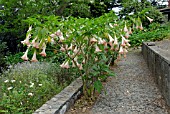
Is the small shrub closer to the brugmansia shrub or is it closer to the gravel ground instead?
the brugmansia shrub

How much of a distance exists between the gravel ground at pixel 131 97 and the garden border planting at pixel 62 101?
34cm

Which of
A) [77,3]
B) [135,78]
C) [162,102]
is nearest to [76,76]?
[135,78]

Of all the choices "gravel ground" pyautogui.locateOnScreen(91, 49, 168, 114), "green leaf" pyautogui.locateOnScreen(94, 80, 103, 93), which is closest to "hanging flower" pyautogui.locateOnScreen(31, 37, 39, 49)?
"green leaf" pyautogui.locateOnScreen(94, 80, 103, 93)

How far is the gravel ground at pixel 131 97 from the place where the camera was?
3.67m

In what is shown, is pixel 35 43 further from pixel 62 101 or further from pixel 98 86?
pixel 98 86

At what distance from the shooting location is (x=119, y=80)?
18.0 feet

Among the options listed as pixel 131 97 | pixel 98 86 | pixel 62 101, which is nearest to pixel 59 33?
pixel 62 101

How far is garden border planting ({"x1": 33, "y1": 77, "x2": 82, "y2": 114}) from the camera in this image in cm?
309

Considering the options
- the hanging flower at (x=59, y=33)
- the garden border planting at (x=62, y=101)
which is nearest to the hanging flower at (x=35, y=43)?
the hanging flower at (x=59, y=33)

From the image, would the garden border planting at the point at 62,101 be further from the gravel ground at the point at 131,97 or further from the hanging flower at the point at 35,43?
the hanging flower at the point at 35,43

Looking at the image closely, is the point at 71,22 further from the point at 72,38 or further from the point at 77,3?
the point at 77,3

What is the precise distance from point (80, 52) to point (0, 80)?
2161mm

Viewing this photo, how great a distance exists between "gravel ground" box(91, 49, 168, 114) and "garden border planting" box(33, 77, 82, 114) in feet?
1.12

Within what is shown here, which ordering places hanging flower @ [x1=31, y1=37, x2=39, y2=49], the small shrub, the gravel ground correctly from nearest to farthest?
1. hanging flower @ [x1=31, y1=37, x2=39, y2=49]
2. the small shrub
3. the gravel ground
